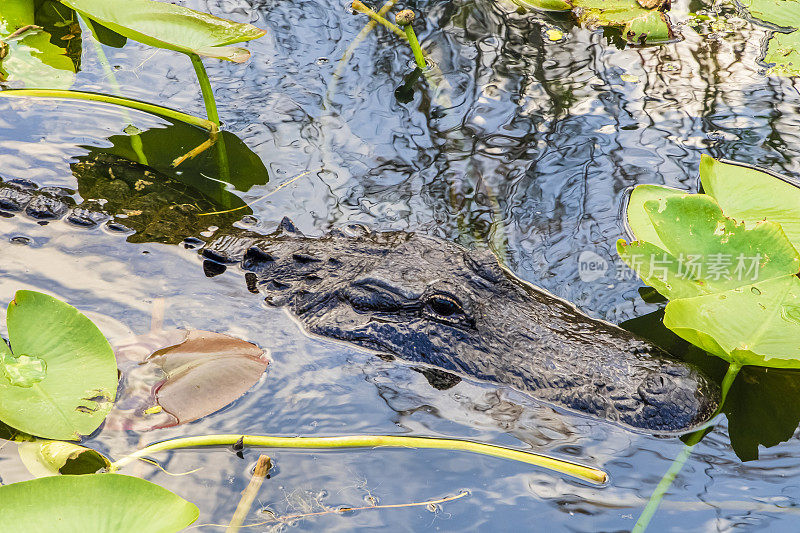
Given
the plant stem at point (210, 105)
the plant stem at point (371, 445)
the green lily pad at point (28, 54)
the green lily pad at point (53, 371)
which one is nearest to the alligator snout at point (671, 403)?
the plant stem at point (371, 445)

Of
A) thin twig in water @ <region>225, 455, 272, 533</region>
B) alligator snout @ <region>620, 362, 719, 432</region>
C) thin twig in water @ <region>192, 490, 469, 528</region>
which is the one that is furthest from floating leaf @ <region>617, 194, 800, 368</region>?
thin twig in water @ <region>225, 455, 272, 533</region>

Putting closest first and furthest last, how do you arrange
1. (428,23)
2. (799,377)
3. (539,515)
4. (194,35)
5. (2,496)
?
1. (2,496)
2. (539,515)
3. (799,377)
4. (194,35)
5. (428,23)

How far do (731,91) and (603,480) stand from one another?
3130 mm

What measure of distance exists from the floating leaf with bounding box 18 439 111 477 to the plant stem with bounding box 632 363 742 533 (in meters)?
1.70

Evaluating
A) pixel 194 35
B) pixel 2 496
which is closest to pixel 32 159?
pixel 194 35

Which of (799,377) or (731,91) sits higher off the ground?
(731,91)

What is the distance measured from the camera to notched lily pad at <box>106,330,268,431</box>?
7.88 feet

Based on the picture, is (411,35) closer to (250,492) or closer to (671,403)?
(671,403)

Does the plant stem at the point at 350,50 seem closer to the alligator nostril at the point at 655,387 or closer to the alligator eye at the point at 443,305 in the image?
the alligator eye at the point at 443,305

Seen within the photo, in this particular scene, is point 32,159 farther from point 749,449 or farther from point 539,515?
point 749,449

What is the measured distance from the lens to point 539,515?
216 cm

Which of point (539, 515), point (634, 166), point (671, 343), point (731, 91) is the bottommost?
point (539, 515)

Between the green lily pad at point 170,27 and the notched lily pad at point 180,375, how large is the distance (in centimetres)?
127

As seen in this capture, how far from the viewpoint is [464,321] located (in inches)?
105
